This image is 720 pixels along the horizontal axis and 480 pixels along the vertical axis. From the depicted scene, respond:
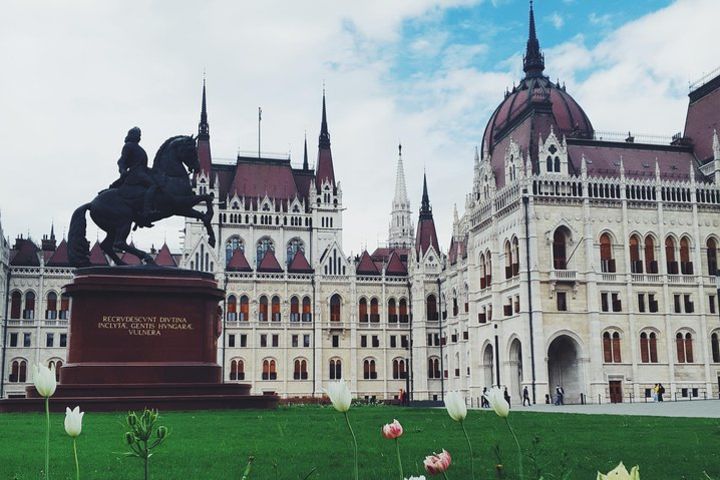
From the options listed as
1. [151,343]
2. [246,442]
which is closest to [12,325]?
[151,343]

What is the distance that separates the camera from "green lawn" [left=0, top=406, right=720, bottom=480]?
1175cm

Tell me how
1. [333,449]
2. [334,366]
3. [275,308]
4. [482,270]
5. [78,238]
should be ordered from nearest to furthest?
[333,449] < [78,238] < [482,270] < [275,308] < [334,366]

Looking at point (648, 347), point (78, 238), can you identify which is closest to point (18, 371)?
point (78, 238)

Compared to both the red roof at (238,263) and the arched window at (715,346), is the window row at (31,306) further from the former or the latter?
the arched window at (715,346)

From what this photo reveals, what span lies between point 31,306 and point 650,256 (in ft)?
192

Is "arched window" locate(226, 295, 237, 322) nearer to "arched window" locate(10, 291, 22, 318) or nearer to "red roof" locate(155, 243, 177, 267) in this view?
"red roof" locate(155, 243, 177, 267)

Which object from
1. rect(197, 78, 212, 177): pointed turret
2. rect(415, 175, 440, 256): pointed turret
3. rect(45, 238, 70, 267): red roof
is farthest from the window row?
rect(415, 175, 440, 256): pointed turret

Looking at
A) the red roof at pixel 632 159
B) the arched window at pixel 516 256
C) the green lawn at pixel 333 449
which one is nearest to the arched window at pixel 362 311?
the arched window at pixel 516 256

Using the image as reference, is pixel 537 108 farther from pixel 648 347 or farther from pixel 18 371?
pixel 18 371

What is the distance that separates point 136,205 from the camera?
30.8 meters

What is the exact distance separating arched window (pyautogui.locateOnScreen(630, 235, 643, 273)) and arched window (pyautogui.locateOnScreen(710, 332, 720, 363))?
7633 mm

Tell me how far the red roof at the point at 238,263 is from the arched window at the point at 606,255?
37.7 m

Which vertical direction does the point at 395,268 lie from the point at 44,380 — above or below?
above

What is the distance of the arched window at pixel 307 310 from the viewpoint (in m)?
84.4
